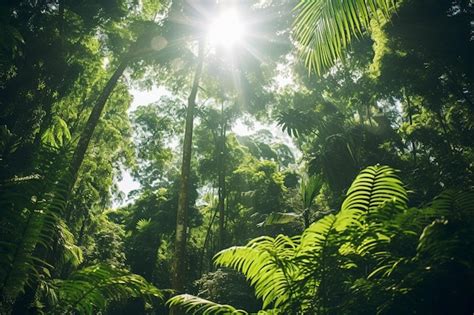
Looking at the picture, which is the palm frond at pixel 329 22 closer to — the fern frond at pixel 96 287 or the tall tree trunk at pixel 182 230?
the fern frond at pixel 96 287

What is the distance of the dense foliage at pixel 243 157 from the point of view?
257 cm

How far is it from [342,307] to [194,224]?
49.8 feet

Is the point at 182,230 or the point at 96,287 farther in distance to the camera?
the point at 182,230

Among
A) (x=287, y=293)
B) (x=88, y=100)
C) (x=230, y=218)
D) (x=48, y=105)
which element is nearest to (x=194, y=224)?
(x=230, y=218)

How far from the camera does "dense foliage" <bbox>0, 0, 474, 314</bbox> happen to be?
2.57 metres

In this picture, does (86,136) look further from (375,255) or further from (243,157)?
(243,157)

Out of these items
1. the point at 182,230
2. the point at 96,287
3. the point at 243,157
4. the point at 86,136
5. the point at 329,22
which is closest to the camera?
the point at 329,22

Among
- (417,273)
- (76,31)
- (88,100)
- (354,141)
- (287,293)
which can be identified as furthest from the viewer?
(88,100)

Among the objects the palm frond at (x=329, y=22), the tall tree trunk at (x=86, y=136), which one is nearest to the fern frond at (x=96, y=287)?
the palm frond at (x=329, y=22)

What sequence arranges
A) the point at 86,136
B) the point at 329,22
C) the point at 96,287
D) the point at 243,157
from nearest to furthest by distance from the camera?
the point at 329,22
the point at 96,287
the point at 86,136
the point at 243,157

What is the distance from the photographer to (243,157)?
17.4m

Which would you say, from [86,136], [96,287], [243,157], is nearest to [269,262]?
[96,287]

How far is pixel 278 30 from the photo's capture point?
1226cm

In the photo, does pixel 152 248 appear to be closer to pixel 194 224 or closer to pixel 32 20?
pixel 194 224
